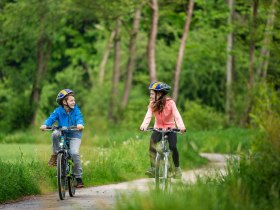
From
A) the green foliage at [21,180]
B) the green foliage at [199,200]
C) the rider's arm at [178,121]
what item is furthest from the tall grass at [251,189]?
the green foliage at [21,180]

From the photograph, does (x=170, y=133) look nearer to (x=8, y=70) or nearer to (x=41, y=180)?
(x=41, y=180)

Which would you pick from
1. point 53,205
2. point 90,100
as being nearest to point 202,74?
point 90,100

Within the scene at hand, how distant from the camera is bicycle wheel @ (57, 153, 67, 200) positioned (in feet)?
51.2

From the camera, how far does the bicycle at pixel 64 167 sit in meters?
15.7

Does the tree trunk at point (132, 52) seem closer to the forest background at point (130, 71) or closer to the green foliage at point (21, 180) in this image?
the forest background at point (130, 71)

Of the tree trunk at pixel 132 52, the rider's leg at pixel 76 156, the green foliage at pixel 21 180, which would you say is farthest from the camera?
the tree trunk at pixel 132 52

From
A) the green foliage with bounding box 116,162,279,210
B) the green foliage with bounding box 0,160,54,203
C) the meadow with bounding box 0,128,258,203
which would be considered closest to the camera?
the green foliage with bounding box 116,162,279,210

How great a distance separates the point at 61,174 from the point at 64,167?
21 centimetres

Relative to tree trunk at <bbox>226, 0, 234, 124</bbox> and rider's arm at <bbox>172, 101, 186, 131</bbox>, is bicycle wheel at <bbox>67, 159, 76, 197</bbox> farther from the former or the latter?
tree trunk at <bbox>226, 0, 234, 124</bbox>

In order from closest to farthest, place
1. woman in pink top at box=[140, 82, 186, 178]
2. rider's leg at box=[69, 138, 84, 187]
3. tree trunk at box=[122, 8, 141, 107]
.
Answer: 1. woman in pink top at box=[140, 82, 186, 178]
2. rider's leg at box=[69, 138, 84, 187]
3. tree trunk at box=[122, 8, 141, 107]

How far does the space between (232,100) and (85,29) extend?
20383mm

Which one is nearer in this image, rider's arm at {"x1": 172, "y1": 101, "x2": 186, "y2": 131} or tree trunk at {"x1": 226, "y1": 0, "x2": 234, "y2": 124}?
rider's arm at {"x1": 172, "y1": 101, "x2": 186, "y2": 131}

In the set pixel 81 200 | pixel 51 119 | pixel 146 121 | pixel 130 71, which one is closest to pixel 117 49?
pixel 130 71

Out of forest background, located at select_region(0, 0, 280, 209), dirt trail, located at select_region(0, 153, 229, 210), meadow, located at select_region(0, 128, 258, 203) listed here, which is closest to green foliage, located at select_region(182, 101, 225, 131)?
forest background, located at select_region(0, 0, 280, 209)
